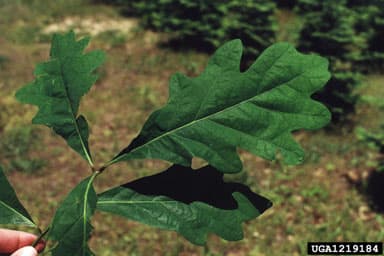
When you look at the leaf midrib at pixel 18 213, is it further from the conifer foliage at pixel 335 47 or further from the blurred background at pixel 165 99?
the conifer foliage at pixel 335 47

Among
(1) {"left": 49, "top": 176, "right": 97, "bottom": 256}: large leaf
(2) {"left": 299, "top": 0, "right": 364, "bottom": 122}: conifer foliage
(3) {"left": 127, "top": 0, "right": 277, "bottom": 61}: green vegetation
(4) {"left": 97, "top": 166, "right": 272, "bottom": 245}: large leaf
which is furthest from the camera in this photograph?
(3) {"left": 127, "top": 0, "right": 277, "bottom": 61}: green vegetation

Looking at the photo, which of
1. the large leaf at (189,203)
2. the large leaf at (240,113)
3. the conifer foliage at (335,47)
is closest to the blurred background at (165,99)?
the conifer foliage at (335,47)

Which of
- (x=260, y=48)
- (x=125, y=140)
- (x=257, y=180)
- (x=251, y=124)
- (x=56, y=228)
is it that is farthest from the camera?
(x=260, y=48)

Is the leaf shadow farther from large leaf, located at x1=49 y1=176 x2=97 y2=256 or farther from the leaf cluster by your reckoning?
large leaf, located at x1=49 y1=176 x2=97 y2=256

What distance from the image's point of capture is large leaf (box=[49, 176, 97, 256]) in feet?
3.85

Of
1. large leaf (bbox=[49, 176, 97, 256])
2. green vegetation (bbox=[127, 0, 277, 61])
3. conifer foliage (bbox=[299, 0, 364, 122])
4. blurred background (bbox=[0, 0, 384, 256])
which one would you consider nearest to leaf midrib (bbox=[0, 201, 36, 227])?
large leaf (bbox=[49, 176, 97, 256])

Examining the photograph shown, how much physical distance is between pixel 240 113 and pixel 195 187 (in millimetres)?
262

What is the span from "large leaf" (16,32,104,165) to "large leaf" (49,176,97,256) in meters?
0.15

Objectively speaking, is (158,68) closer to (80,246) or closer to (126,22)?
(126,22)

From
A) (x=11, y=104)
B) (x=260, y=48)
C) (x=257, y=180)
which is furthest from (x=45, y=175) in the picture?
(x=260, y=48)

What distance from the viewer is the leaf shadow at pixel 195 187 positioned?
1327 mm

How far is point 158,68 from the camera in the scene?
8336 mm

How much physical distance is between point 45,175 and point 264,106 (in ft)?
16.9

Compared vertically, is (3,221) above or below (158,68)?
above
